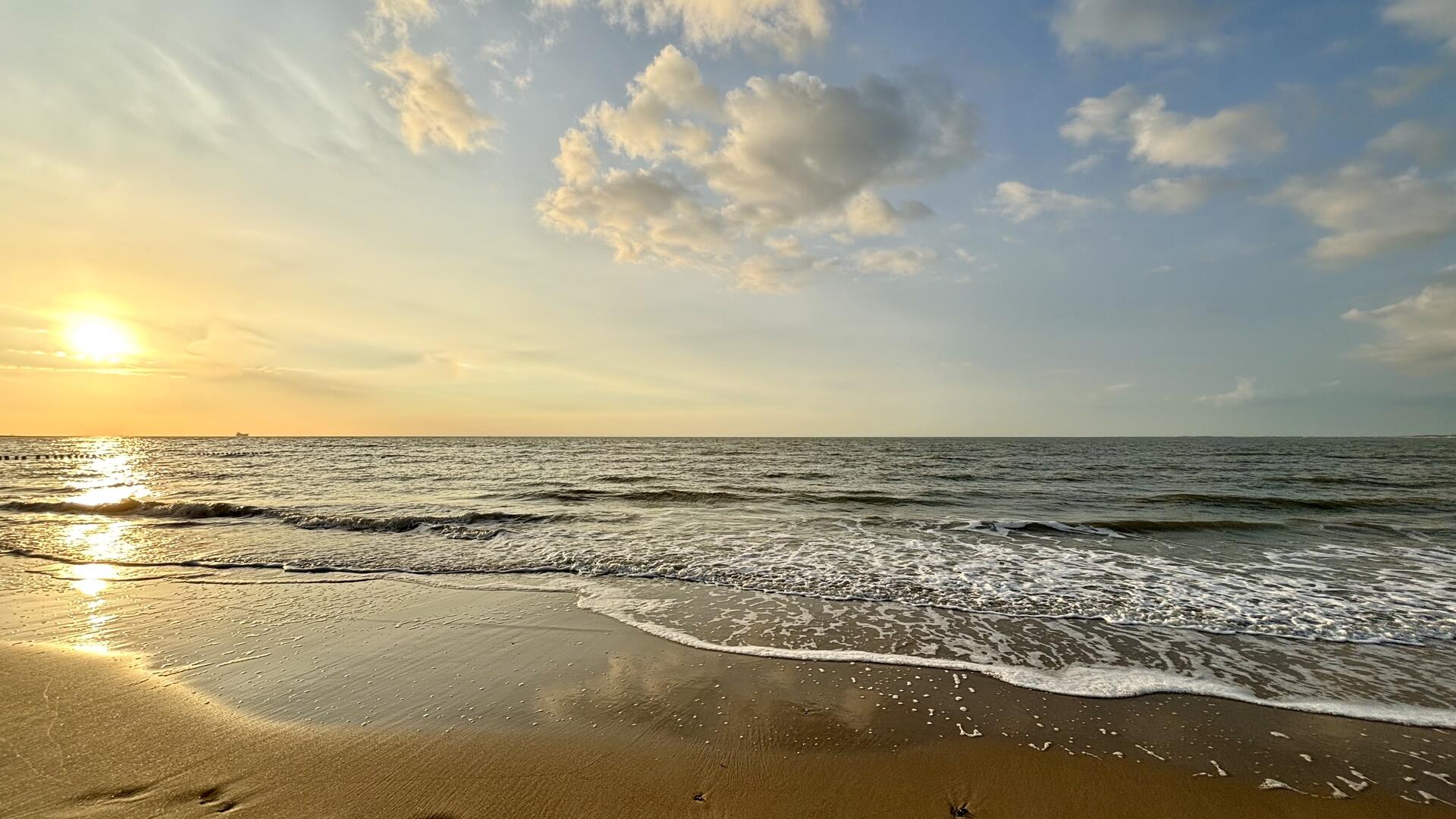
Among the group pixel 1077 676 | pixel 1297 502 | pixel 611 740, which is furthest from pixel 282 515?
pixel 1297 502

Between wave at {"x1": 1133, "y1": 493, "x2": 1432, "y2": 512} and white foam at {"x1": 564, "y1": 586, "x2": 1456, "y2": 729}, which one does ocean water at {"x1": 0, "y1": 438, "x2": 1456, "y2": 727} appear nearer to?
white foam at {"x1": 564, "y1": 586, "x2": 1456, "y2": 729}

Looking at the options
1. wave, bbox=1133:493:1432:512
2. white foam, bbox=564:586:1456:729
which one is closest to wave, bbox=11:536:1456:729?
white foam, bbox=564:586:1456:729

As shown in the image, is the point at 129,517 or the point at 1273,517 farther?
the point at 1273,517

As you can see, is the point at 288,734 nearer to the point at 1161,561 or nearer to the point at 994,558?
the point at 994,558

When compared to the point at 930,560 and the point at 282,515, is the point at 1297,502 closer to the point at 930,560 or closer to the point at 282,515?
the point at 930,560

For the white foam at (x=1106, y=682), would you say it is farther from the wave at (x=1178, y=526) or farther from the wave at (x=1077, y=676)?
the wave at (x=1178, y=526)

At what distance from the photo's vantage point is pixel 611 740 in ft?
15.2

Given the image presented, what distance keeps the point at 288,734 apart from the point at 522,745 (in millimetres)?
2008

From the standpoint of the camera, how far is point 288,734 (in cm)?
466

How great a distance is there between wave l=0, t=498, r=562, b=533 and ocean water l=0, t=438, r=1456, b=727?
5.3 inches

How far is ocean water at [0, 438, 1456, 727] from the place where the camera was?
6715 millimetres

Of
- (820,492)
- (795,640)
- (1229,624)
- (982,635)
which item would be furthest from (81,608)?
(820,492)

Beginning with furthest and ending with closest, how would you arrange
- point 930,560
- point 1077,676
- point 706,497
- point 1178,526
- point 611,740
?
point 706,497 → point 1178,526 → point 930,560 → point 1077,676 → point 611,740

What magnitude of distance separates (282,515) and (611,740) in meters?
18.1
